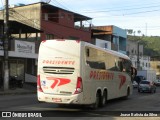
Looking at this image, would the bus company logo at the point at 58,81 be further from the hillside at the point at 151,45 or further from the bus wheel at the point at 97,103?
the hillside at the point at 151,45

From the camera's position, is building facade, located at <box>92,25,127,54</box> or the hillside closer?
building facade, located at <box>92,25,127,54</box>

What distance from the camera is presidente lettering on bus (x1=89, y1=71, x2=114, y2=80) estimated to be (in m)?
18.0

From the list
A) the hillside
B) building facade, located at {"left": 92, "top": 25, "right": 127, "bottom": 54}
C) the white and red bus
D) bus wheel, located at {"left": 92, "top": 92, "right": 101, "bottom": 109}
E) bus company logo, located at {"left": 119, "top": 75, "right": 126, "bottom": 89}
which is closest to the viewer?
the white and red bus

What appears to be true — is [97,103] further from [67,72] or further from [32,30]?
[32,30]

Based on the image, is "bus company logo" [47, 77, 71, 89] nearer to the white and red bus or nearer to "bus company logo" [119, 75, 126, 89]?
the white and red bus

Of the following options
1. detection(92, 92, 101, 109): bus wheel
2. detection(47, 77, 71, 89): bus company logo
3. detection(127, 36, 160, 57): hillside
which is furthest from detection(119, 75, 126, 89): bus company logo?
detection(127, 36, 160, 57): hillside

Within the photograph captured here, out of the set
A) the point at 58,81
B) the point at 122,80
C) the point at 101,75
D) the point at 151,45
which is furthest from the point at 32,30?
the point at 151,45

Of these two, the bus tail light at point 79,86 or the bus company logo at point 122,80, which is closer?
the bus tail light at point 79,86

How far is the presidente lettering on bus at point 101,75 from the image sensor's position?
18050 mm

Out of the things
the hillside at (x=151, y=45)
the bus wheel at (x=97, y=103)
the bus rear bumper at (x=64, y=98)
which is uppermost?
the hillside at (x=151, y=45)

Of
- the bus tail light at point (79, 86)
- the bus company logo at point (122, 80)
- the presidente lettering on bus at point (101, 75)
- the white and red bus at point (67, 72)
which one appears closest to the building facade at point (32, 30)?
the bus company logo at point (122, 80)

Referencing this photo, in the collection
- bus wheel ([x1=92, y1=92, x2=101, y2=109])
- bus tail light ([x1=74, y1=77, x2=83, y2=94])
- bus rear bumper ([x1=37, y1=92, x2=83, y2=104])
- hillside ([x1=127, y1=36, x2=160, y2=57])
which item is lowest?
bus wheel ([x1=92, y1=92, x2=101, y2=109])

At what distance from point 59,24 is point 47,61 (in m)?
34.2

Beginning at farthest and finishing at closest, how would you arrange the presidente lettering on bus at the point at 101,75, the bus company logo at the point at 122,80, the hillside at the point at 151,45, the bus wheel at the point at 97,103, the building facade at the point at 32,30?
the hillside at the point at 151,45 < the building facade at the point at 32,30 < the bus company logo at the point at 122,80 < the bus wheel at the point at 97,103 < the presidente lettering on bus at the point at 101,75
